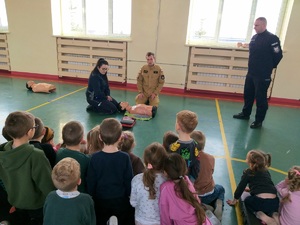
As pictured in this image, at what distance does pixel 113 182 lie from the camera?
1909mm

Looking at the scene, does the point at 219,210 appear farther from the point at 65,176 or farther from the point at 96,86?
the point at 96,86

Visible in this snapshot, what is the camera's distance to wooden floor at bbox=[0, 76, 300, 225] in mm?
3408

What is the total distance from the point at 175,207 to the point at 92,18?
7.20 meters

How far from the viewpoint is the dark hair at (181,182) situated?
5.34 ft

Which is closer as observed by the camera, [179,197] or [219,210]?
[179,197]

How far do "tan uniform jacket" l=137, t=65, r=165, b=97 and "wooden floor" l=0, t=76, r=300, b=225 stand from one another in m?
0.45

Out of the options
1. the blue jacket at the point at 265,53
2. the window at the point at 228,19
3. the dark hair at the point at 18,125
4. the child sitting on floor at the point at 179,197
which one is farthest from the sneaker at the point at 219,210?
the window at the point at 228,19

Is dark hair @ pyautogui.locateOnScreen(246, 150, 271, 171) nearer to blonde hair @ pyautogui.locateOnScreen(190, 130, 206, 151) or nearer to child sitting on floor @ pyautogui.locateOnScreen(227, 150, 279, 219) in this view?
child sitting on floor @ pyautogui.locateOnScreen(227, 150, 279, 219)

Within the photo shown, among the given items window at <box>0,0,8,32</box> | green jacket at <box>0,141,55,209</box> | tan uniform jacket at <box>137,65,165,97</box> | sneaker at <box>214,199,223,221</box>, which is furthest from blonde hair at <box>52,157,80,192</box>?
window at <box>0,0,8,32</box>

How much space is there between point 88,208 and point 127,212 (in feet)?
1.96

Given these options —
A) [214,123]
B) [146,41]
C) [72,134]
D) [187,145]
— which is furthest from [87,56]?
[187,145]

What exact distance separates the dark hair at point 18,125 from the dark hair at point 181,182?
1.05m

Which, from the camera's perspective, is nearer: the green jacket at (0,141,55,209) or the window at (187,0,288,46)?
the green jacket at (0,141,55,209)

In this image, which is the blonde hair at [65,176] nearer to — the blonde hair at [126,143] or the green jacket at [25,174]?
the green jacket at [25,174]
